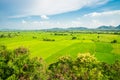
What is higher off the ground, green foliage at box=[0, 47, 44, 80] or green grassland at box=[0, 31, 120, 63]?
green foliage at box=[0, 47, 44, 80]

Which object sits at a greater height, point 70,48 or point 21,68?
point 21,68

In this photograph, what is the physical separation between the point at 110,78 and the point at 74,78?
1249 cm

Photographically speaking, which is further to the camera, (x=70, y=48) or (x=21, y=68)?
(x=70, y=48)

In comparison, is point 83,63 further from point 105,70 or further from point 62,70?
point 62,70

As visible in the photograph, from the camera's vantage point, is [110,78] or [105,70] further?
[105,70]

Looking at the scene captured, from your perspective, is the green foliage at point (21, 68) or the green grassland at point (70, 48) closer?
the green foliage at point (21, 68)

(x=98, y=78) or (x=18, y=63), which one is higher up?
(x=18, y=63)

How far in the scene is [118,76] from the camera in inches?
1564

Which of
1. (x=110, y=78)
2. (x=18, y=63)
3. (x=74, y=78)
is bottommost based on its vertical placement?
(x=110, y=78)

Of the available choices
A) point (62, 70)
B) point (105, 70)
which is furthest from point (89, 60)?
point (62, 70)

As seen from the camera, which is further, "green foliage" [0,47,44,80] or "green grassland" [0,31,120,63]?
"green grassland" [0,31,120,63]

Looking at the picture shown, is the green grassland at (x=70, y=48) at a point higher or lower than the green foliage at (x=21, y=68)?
lower

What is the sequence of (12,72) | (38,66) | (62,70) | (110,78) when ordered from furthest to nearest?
1. (110,78)
2. (62,70)
3. (38,66)
4. (12,72)

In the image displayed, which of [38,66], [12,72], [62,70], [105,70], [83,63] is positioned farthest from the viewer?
[83,63]
